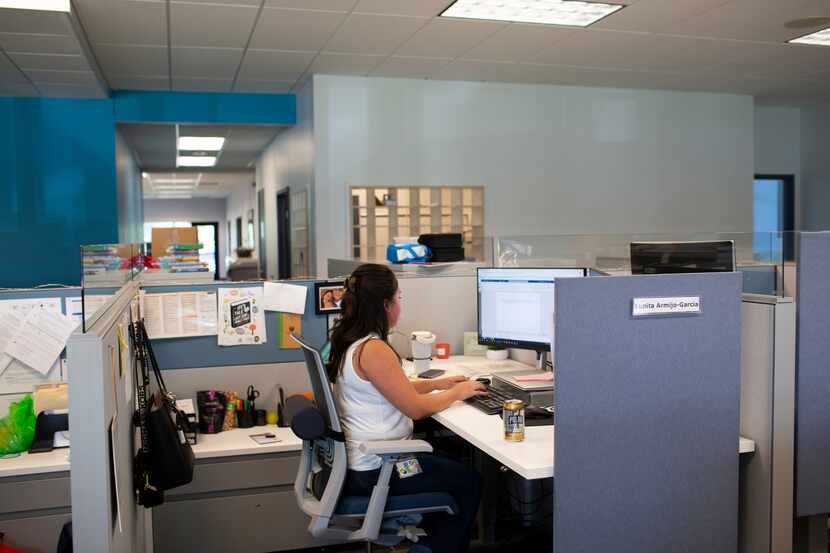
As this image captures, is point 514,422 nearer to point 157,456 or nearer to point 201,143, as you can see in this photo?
point 157,456

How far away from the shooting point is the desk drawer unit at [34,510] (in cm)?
265

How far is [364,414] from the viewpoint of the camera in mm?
2471

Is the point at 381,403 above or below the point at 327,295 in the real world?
below

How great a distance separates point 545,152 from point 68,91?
4.06m

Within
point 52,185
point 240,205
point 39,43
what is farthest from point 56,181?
point 240,205

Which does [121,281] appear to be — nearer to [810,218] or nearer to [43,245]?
[43,245]

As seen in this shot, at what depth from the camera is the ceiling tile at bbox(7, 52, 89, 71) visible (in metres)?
5.14

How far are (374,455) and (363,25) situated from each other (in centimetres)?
333

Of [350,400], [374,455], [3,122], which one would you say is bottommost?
[374,455]

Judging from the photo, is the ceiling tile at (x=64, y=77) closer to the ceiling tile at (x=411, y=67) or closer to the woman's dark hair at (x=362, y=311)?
the ceiling tile at (x=411, y=67)

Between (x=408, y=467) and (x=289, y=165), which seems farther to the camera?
(x=289, y=165)

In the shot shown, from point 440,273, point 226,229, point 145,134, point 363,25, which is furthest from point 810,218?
point 226,229

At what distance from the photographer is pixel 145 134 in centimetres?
911

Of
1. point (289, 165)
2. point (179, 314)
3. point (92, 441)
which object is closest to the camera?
point (92, 441)
